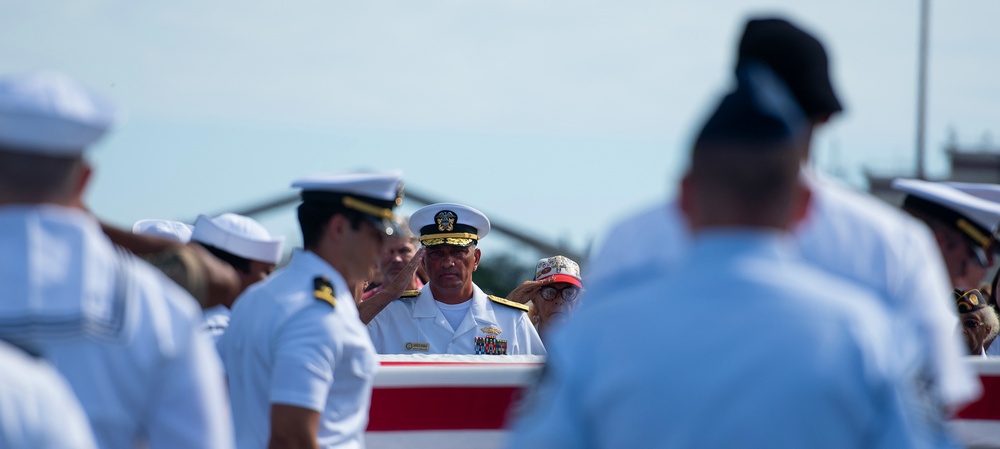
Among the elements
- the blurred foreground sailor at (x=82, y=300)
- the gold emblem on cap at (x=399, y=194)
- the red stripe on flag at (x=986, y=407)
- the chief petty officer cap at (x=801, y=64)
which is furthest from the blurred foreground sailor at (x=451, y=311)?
the blurred foreground sailor at (x=82, y=300)

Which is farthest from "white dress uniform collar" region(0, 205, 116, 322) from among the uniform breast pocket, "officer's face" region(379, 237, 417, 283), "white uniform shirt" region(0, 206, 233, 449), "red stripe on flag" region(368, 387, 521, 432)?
"officer's face" region(379, 237, 417, 283)

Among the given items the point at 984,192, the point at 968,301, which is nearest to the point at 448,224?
the point at 968,301

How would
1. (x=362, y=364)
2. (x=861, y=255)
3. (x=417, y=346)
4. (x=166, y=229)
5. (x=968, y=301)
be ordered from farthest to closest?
(x=417, y=346) < (x=968, y=301) < (x=166, y=229) < (x=362, y=364) < (x=861, y=255)

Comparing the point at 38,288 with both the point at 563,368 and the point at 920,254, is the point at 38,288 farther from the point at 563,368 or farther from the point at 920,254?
the point at 920,254

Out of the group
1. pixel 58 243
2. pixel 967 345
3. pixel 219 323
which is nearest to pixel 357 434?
pixel 219 323

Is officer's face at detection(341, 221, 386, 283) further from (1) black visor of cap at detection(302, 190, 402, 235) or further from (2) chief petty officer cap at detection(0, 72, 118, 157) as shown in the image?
(2) chief petty officer cap at detection(0, 72, 118, 157)

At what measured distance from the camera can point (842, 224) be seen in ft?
8.41

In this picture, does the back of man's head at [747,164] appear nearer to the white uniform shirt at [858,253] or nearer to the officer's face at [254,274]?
the white uniform shirt at [858,253]

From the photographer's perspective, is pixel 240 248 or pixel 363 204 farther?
pixel 240 248

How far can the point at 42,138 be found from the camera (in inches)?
96.7

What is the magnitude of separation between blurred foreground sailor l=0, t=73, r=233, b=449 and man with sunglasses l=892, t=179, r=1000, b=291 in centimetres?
205

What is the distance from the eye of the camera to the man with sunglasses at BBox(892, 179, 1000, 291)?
11.2 ft

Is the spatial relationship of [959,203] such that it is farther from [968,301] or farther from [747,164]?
[968,301]

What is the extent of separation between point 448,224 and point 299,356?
3.80m
